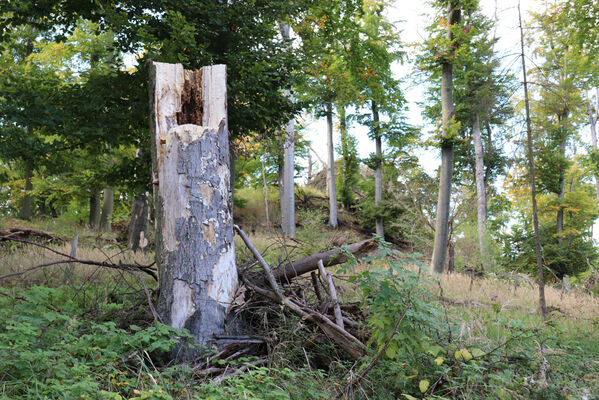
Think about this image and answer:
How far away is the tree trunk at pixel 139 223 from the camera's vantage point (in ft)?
38.9

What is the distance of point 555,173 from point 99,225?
2263cm

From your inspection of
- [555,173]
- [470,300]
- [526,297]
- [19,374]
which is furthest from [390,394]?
[555,173]

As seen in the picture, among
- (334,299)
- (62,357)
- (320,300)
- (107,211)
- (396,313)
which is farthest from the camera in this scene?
(107,211)

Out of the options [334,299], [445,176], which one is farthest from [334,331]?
[445,176]

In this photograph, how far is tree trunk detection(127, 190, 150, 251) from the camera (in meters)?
11.9

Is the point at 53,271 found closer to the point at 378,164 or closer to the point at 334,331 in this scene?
the point at 334,331

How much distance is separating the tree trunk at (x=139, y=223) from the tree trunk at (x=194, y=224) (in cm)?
774

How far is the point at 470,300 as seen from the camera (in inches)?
305

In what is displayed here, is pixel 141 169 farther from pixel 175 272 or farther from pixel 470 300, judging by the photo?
pixel 470 300

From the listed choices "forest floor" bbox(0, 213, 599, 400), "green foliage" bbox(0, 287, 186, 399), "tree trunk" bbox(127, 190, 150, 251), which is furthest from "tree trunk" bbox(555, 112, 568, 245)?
"green foliage" bbox(0, 287, 186, 399)

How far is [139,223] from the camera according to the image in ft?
→ 39.2

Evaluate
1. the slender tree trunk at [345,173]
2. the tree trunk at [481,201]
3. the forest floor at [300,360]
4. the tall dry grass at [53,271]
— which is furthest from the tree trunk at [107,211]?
the tree trunk at [481,201]

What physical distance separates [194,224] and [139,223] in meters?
8.46

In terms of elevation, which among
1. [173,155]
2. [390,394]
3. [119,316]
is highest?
[173,155]
